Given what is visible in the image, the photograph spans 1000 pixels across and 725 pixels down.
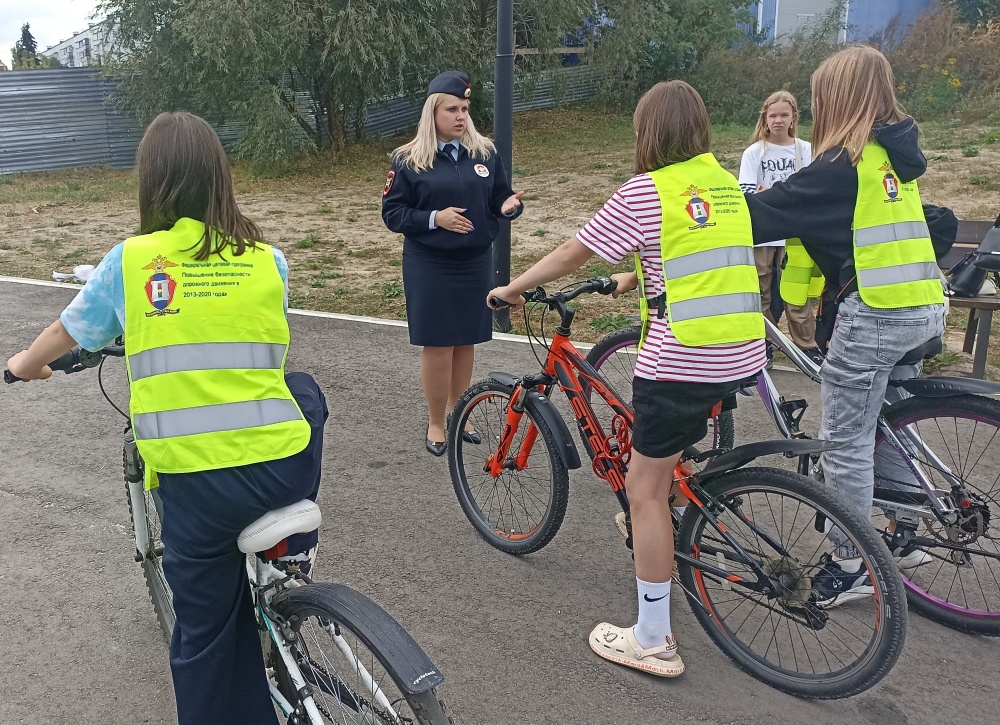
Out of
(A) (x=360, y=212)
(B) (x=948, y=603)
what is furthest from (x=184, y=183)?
(A) (x=360, y=212)

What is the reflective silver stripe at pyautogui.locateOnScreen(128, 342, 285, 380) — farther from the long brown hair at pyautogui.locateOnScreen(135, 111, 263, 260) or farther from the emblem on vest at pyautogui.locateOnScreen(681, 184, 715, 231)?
the emblem on vest at pyautogui.locateOnScreen(681, 184, 715, 231)

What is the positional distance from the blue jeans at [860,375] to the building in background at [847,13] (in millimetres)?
24434

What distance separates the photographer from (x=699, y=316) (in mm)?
2951

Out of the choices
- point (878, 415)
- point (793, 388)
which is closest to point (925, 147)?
point (793, 388)

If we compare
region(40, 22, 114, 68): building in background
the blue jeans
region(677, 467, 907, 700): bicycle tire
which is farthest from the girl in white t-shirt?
region(40, 22, 114, 68): building in background

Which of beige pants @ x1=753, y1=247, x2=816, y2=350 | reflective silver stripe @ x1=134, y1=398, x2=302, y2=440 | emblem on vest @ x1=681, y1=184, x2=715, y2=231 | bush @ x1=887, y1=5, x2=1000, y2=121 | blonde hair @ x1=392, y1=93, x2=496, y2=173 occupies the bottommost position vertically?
beige pants @ x1=753, y1=247, x2=816, y2=350

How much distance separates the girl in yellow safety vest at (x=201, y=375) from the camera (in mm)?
2266

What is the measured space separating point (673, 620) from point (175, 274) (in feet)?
7.70

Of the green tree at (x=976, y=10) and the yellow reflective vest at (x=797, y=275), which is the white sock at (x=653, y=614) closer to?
the yellow reflective vest at (x=797, y=275)

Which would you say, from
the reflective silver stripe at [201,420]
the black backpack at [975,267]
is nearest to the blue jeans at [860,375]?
the black backpack at [975,267]

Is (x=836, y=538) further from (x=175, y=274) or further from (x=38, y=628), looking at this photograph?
(x=38, y=628)

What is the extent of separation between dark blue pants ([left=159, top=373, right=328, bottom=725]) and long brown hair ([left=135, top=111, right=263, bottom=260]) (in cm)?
51

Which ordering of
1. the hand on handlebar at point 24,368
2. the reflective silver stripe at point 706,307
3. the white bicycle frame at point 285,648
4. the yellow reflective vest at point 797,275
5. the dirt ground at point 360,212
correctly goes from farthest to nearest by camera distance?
1. the dirt ground at point 360,212
2. the yellow reflective vest at point 797,275
3. the reflective silver stripe at point 706,307
4. the hand on handlebar at point 24,368
5. the white bicycle frame at point 285,648

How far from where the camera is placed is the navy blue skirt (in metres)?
4.95
